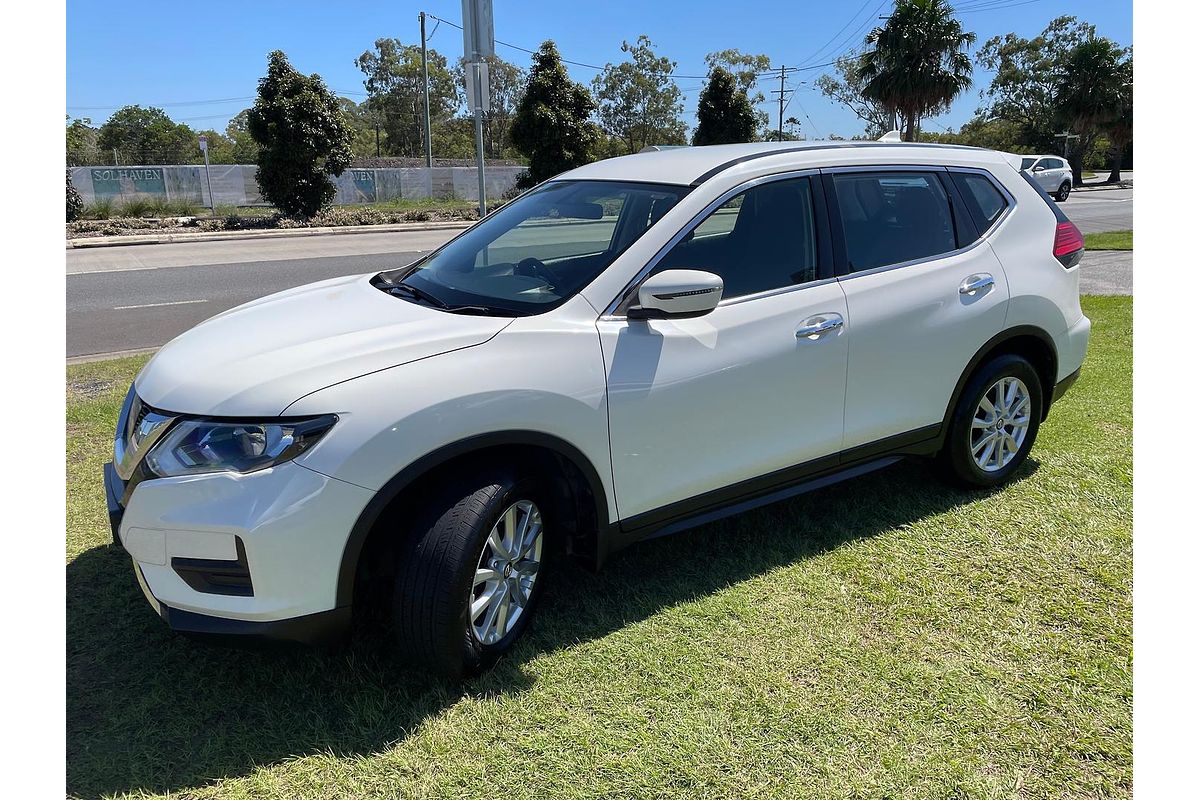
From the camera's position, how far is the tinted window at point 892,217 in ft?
12.8

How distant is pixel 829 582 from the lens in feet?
12.1

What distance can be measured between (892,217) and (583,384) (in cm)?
199

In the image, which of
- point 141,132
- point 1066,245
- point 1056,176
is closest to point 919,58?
point 1056,176

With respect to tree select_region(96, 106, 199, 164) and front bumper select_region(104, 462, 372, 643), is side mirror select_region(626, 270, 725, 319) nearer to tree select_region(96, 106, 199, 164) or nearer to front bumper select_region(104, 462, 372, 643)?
front bumper select_region(104, 462, 372, 643)

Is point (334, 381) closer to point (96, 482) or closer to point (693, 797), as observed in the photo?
point (693, 797)

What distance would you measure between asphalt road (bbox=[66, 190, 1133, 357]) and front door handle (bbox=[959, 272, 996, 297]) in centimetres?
752

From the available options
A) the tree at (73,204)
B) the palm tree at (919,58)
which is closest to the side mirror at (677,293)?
the tree at (73,204)

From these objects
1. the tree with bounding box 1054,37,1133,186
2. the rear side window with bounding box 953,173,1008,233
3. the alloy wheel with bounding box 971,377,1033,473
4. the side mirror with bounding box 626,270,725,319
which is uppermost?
the tree with bounding box 1054,37,1133,186

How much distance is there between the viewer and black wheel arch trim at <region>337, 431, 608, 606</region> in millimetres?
2643

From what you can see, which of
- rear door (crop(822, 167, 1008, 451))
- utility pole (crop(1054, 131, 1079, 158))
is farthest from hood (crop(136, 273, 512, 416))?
utility pole (crop(1054, 131, 1079, 158))

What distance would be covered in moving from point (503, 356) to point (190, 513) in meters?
1.09

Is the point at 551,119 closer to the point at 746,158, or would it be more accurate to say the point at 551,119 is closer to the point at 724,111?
the point at 724,111

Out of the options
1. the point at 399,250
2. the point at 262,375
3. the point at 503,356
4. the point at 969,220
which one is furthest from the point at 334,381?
the point at 399,250

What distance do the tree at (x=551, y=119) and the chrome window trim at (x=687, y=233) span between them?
25.3 m
